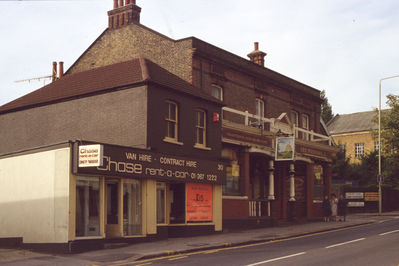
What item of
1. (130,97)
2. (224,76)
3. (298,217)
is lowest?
(298,217)

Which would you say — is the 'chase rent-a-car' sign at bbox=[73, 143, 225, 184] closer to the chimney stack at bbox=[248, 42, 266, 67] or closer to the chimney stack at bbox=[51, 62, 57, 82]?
the chimney stack at bbox=[248, 42, 266, 67]

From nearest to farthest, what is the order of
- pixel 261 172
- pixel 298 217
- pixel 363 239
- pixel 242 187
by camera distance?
pixel 363 239
pixel 242 187
pixel 261 172
pixel 298 217

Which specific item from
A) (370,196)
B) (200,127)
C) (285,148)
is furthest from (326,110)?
(200,127)

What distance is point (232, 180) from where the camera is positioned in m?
27.1

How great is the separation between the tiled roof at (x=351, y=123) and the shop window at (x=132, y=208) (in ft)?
180

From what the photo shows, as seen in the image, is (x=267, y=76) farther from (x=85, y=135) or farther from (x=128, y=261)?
(x=128, y=261)

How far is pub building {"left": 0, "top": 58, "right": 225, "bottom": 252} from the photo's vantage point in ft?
59.3

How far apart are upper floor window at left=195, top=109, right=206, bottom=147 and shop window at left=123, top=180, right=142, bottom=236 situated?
4.62 meters

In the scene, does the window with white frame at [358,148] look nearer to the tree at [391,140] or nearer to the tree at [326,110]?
the tree at [326,110]

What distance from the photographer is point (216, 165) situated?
24.7m

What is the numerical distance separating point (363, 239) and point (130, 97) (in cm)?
1057

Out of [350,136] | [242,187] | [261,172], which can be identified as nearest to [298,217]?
[261,172]

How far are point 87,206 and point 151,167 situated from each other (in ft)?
10.9

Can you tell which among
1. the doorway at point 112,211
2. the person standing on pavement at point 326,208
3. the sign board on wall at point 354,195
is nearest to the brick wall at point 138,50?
the doorway at point 112,211
